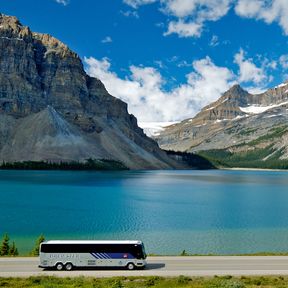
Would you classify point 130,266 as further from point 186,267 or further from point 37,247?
point 37,247

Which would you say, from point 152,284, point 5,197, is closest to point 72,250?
point 152,284

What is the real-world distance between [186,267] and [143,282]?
623 cm

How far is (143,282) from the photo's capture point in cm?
3316

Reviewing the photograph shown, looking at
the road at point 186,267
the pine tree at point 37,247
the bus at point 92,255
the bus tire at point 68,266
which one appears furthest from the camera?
the pine tree at point 37,247

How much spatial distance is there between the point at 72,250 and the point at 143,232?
1225 inches

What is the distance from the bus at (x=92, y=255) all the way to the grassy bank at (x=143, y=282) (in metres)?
3.52

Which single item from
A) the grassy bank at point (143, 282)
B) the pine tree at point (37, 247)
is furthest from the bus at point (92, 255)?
the pine tree at point (37, 247)

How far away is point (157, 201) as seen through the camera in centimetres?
11531

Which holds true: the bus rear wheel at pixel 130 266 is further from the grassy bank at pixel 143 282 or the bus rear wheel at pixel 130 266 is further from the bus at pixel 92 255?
the grassy bank at pixel 143 282

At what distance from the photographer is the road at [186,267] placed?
36.3 meters

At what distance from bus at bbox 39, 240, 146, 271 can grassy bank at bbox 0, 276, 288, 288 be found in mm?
3521

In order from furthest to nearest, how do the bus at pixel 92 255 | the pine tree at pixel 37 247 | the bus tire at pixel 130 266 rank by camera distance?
the pine tree at pixel 37 247 < the bus tire at pixel 130 266 < the bus at pixel 92 255

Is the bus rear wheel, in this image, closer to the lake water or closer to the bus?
the bus

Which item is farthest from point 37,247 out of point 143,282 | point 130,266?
point 143,282
